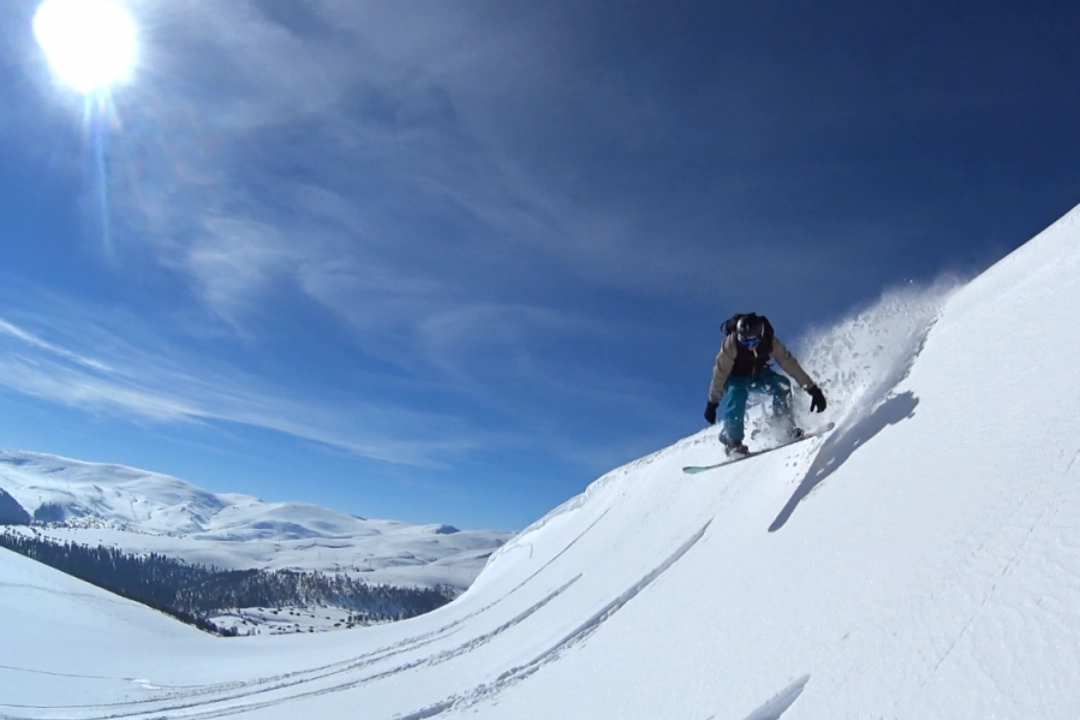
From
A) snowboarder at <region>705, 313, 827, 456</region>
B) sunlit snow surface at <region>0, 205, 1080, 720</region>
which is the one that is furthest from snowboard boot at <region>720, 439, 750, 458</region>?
sunlit snow surface at <region>0, 205, 1080, 720</region>

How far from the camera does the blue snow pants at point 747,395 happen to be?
8641 mm

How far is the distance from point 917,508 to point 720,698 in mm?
1777

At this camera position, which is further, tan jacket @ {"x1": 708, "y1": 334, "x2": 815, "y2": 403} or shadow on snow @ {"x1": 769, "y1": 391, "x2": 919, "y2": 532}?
tan jacket @ {"x1": 708, "y1": 334, "x2": 815, "y2": 403}

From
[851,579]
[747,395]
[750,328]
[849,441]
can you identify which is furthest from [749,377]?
[851,579]

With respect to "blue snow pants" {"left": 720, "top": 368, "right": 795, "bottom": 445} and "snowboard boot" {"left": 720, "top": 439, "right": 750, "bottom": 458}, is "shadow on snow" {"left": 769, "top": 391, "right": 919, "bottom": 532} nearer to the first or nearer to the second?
"blue snow pants" {"left": 720, "top": 368, "right": 795, "bottom": 445}

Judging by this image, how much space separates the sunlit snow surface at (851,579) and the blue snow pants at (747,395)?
595 millimetres

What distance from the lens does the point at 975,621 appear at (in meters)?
2.77

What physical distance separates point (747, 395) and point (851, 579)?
4.88 meters

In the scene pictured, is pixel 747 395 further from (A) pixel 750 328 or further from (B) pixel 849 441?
(B) pixel 849 441

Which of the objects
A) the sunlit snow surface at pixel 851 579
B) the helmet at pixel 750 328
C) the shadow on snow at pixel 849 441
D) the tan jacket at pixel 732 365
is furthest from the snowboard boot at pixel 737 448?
the shadow on snow at pixel 849 441

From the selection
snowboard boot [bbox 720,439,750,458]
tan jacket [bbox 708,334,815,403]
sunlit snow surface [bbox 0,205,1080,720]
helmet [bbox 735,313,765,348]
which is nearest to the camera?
sunlit snow surface [bbox 0,205,1080,720]

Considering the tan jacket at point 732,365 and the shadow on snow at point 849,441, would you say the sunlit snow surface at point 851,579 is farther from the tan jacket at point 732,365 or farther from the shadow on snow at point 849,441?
the tan jacket at point 732,365

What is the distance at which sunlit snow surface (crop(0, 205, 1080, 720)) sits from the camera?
278 centimetres

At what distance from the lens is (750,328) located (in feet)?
25.7
